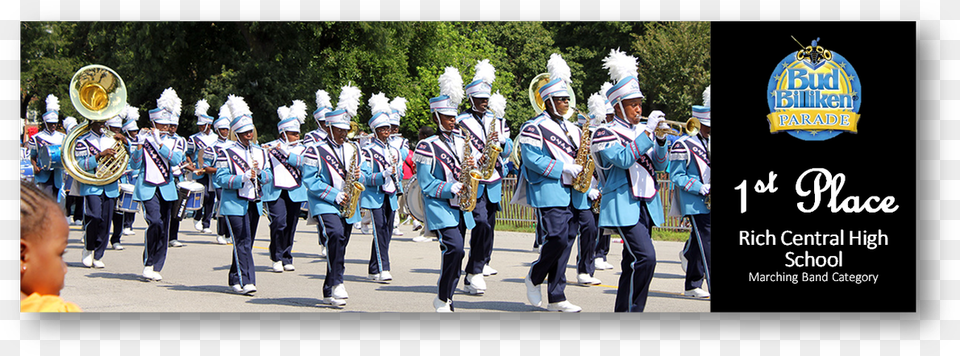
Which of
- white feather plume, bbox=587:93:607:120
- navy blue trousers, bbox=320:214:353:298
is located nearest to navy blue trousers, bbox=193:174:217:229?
white feather plume, bbox=587:93:607:120

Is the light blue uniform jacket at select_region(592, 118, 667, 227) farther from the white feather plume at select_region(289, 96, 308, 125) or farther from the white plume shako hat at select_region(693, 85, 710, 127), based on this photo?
the white feather plume at select_region(289, 96, 308, 125)

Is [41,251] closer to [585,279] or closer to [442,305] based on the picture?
[442,305]

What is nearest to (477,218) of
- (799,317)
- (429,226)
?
(429,226)

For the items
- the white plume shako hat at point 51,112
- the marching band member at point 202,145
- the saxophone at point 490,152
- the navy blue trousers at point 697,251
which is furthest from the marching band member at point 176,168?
the navy blue trousers at point 697,251

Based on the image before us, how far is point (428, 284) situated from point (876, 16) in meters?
5.57

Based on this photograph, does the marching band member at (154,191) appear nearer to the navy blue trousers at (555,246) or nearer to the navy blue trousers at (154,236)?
the navy blue trousers at (154,236)

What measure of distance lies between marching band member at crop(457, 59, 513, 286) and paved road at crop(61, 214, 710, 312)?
1.10ft

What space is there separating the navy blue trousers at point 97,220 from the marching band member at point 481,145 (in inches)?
193

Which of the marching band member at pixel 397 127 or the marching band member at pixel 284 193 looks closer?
the marching band member at pixel 284 193

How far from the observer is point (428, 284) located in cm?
1092

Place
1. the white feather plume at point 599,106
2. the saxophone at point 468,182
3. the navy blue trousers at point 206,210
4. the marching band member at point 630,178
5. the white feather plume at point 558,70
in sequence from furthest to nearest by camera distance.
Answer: the navy blue trousers at point 206,210, the white feather plume at point 599,106, the white feather plume at point 558,70, the saxophone at point 468,182, the marching band member at point 630,178

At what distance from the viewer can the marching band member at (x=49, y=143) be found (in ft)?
50.8

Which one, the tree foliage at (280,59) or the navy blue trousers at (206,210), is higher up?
the tree foliage at (280,59)

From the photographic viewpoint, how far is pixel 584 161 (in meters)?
8.39
